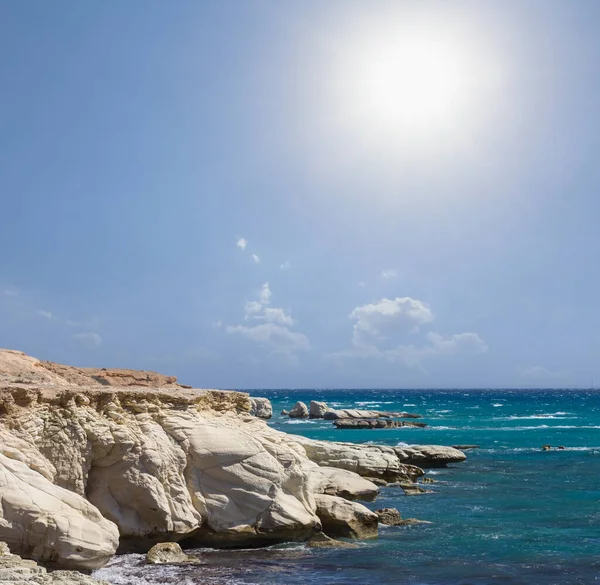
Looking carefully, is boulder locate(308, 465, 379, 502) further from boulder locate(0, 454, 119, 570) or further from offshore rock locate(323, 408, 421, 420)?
offshore rock locate(323, 408, 421, 420)

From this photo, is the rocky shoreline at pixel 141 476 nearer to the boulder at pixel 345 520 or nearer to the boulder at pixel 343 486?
the boulder at pixel 345 520

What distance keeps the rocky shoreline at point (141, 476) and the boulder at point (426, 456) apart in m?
19.9

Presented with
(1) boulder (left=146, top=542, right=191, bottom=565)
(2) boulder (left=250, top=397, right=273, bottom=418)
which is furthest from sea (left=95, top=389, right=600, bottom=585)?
(2) boulder (left=250, top=397, right=273, bottom=418)

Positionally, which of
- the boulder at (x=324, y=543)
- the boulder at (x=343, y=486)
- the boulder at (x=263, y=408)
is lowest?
the boulder at (x=263, y=408)

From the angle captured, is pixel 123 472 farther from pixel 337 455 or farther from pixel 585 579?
pixel 337 455

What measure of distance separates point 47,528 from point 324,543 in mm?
9303

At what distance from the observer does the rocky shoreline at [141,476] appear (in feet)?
44.2

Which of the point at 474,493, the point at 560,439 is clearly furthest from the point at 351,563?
the point at 560,439

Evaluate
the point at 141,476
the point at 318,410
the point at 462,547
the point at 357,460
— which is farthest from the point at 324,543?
the point at 318,410

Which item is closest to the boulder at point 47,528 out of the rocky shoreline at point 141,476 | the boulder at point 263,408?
the rocky shoreline at point 141,476

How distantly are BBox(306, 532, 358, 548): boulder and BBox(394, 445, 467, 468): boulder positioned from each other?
69.8ft

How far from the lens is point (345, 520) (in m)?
21.0

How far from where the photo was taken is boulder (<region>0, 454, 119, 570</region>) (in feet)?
42.8

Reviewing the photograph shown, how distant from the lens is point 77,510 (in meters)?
14.0
